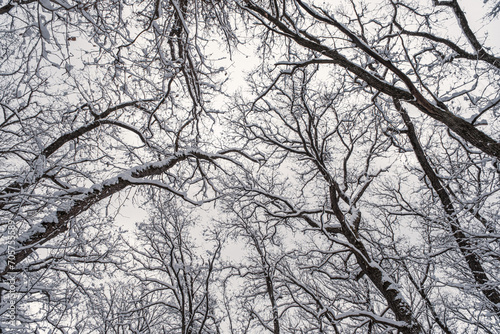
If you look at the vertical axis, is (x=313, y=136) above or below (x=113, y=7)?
above

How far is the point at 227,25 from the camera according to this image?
13.0 feet

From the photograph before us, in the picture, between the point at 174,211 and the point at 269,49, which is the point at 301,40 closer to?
the point at 269,49

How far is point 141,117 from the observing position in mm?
5969

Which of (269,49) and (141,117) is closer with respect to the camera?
(269,49)

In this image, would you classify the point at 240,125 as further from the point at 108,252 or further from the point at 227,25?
the point at 108,252

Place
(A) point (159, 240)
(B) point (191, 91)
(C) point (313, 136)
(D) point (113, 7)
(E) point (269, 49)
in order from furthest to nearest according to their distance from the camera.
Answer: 1. (A) point (159, 240)
2. (C) point (313, 136)
3. (E) point (269, 49)
4. (B) point (191, 91)
5. (D) point (113, 7)

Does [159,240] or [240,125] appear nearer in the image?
[240,125]

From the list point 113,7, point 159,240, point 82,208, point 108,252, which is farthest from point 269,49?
point 159,240

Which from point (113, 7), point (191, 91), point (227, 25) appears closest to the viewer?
point (113, 7)

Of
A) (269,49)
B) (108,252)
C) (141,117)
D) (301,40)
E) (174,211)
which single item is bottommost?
(108,252)

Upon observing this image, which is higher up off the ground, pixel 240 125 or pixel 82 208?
pixel 240 125

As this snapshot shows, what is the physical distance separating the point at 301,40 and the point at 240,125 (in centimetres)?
456

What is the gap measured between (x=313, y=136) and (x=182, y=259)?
653 centimetres

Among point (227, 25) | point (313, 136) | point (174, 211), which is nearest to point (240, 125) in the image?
point (313, 136)
